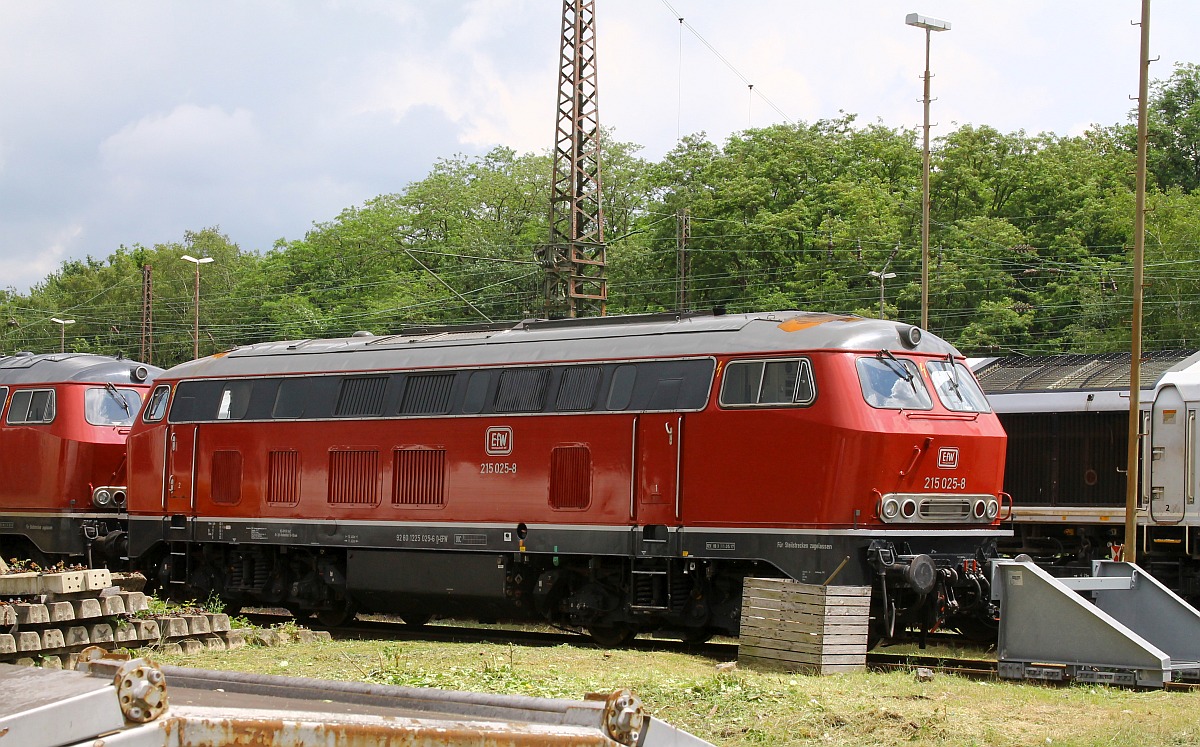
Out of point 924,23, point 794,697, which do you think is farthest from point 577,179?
point 794,697

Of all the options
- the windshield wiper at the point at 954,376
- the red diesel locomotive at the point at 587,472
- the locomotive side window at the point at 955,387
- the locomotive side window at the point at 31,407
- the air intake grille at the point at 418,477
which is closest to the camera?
the red diesel locomotive at the point at 587,472

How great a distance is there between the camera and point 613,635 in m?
16.5

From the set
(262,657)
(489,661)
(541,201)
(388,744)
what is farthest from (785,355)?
(541,201)

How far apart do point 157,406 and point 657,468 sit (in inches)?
376

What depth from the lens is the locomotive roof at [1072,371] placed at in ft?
71.8

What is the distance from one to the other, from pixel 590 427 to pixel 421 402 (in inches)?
117

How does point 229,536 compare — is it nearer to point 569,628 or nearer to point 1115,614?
point 569,628

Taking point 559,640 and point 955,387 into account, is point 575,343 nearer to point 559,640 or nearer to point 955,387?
point 559,640

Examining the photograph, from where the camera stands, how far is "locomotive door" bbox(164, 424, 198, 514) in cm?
1994

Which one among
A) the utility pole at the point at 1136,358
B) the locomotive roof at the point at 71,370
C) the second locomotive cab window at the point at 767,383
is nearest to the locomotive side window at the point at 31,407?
the locomotive roof at the point at 71,370

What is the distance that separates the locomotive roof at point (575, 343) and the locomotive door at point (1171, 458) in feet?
20.4

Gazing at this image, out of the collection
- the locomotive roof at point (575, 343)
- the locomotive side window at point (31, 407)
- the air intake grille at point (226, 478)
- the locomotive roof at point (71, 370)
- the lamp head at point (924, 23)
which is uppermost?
the lamp head at point (924, 23)

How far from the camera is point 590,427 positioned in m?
16.0

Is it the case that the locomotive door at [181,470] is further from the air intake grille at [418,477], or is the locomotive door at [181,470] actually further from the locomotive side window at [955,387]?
the locomotive side window at [955,387]
